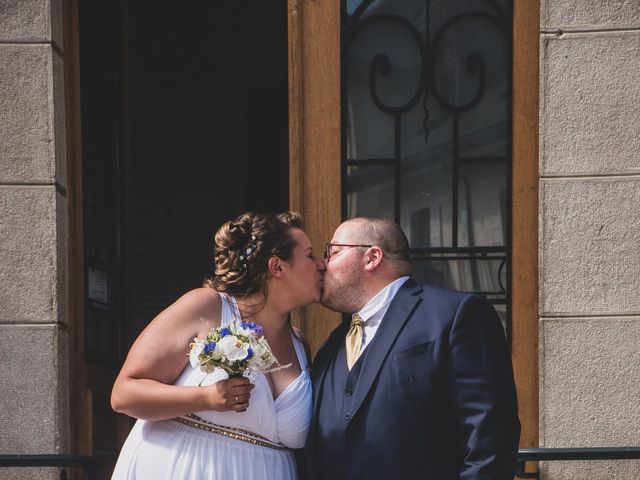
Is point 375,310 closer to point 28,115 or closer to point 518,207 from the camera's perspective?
point 518,207

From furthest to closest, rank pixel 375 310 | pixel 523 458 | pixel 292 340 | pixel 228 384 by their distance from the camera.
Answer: pixel 523 458 < pixel 292 340 < pixel 375 310 < pixel 228 384

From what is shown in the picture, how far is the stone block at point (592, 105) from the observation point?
16.0ft

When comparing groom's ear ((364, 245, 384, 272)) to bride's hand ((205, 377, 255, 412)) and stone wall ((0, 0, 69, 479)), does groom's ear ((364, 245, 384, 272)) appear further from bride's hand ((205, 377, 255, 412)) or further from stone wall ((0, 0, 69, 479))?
stone wall ((0, 0, 69, 479))

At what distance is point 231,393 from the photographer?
3.55 m

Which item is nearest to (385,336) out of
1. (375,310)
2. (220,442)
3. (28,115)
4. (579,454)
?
(375,310)

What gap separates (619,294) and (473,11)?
1.54m

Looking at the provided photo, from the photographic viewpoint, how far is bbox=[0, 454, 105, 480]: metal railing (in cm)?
469

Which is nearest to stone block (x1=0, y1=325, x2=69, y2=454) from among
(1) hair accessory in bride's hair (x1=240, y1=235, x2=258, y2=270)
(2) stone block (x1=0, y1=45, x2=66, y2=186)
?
(2) stone block (x1=0, y1=45, x2=66, y2=186)

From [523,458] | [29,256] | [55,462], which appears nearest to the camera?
[523,458]

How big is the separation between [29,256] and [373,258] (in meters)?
1.84

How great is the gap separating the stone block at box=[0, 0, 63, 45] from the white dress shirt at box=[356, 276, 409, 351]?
7.12ft

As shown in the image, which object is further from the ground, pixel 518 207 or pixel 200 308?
pixel 518 207

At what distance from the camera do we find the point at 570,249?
4867mm

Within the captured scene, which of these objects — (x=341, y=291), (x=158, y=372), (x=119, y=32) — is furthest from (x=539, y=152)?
(x=119, y=32)
